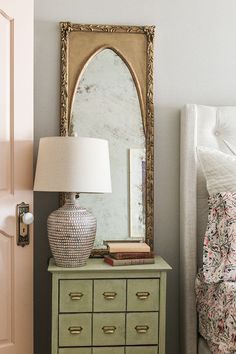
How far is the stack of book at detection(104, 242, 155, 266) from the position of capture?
7.64 feet

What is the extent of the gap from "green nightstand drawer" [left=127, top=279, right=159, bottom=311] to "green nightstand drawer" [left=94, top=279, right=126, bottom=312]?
0.11 ft

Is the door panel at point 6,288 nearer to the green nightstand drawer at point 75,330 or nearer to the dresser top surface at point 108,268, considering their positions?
the dresser top surface at point 108,268

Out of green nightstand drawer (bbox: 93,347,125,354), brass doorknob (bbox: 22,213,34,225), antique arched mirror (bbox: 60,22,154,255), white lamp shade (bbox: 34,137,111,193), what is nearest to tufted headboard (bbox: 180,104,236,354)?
antique arched mirror (bbox: 60,22,154,255)

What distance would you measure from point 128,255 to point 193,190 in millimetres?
506

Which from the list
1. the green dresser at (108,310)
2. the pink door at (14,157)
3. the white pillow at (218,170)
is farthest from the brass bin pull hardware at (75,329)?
the white pillow at (218,170)

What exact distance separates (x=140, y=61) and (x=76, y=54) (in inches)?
14.0

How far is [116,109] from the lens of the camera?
263 centimetres

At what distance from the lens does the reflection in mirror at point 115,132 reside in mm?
2609

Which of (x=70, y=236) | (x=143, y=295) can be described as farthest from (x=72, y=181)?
(x=143, y=295)

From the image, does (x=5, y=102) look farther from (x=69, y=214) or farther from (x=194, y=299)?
(x=194, y=299)

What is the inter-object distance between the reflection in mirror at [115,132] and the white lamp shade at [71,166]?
14.4 inches

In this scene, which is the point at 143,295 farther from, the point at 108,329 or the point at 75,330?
the point at 75,330

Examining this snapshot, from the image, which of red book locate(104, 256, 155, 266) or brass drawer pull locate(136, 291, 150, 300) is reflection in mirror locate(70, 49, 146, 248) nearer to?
red book locate(104, 256, 155, 266)

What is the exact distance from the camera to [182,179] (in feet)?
8.59
